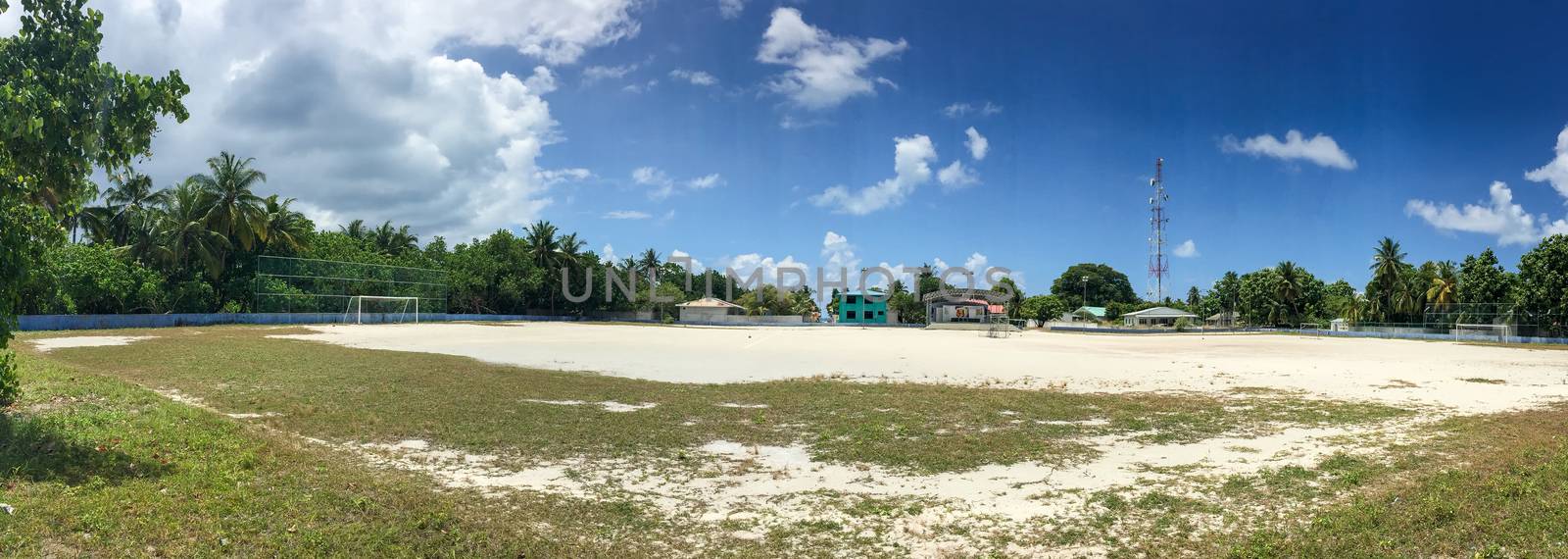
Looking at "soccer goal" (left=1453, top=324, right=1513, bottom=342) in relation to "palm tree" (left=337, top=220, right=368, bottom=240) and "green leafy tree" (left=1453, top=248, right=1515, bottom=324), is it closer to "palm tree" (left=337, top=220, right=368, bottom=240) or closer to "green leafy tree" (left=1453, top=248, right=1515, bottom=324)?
"green leafy tree" (left=1453, top=248, right=1515, bottom=324)

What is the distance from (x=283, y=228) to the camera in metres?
56.9

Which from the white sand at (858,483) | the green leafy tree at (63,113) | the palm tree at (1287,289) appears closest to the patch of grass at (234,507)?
the white sand at (858,483)

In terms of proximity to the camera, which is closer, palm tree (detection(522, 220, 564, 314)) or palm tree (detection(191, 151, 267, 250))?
palm tree (detection(191, 151, 267, 250))

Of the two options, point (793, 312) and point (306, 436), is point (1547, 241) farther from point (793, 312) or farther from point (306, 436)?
point (793, 312)

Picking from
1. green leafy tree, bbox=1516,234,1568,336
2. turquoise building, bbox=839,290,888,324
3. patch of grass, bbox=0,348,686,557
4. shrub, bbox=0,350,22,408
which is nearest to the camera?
patch of grass, bbox=0,348,686,557

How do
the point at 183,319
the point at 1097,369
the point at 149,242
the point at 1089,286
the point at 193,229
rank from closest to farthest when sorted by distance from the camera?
1. the point at 1097,369
2. the point at 183,319
3. the point at 193,229
4. the point at 149,242
5. the point at 1089,286

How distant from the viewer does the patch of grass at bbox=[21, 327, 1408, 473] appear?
34.6 ft

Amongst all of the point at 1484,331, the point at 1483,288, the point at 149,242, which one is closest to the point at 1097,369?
the point at 1484,331

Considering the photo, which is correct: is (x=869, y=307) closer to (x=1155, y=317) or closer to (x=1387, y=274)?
(x=1155, y=317)

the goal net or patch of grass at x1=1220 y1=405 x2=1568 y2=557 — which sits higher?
the goal net

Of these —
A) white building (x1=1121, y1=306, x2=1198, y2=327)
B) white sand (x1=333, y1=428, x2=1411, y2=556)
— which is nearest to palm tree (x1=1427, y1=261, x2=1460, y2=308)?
white building (x1=1121, y1=306, x2=1198, y2=327)

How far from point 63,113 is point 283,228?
58.8 meters

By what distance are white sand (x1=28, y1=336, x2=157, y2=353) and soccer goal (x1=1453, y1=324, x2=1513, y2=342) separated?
76.0 m

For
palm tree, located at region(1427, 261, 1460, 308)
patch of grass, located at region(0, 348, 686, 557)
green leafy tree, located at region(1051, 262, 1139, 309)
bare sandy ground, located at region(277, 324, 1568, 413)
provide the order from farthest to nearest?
green leafy tree, located at region(1051, 262, 1139, 309) < palm tree, located at region(1427, 261, 1460, 308) < bare sandy ground, located at region(277, 324, 1568, 413) < patch of grass, located at region(0, 348, 686, 557)
